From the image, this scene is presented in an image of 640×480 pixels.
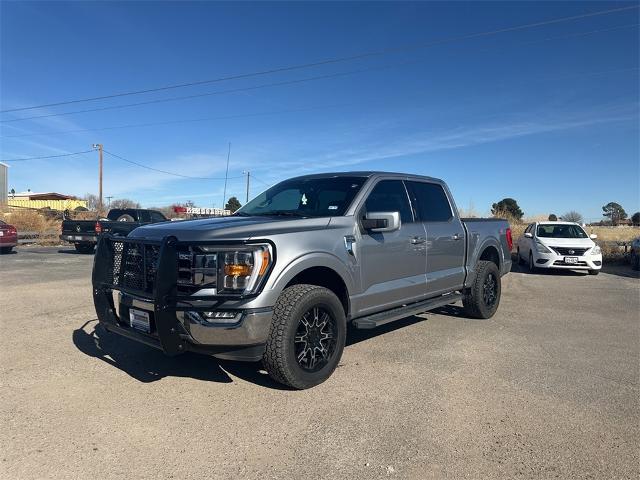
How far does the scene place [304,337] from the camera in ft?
13.3

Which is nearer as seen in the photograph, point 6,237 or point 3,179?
point 6,237

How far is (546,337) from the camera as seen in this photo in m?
6.09

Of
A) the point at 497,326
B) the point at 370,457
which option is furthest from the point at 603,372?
the point at 370,457

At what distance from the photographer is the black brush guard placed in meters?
3.64

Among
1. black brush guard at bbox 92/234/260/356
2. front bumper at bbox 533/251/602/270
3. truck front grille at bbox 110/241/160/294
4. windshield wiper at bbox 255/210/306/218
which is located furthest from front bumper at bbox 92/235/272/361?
front bumper at bbox 533/251/602/270

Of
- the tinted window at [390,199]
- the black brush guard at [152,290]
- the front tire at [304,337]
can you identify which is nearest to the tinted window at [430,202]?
the tinted window at [390,199]

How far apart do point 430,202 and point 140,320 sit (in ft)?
12.7

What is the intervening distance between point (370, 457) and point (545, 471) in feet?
3.48

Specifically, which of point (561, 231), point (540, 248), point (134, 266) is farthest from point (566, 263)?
point (134, 266)

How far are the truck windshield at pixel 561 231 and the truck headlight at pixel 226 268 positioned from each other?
1326 centimetres

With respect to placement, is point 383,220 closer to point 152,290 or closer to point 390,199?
point 390,199

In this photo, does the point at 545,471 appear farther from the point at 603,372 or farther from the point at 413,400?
the point at 603,372

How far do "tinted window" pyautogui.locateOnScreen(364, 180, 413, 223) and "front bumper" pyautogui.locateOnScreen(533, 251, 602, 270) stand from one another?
379 inches

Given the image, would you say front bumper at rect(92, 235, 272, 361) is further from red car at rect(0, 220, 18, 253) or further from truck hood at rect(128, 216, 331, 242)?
red car at rect(0, 220, 18, 253)
